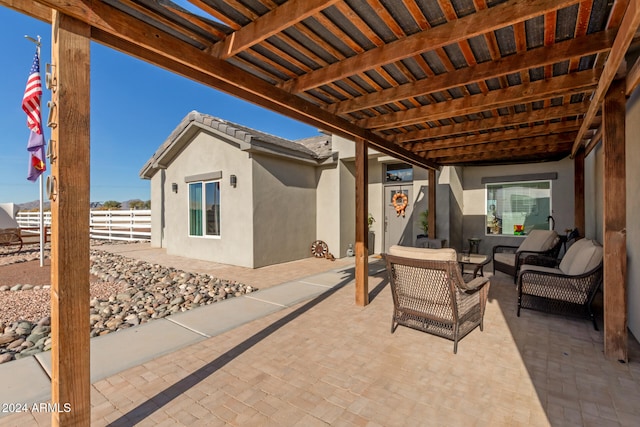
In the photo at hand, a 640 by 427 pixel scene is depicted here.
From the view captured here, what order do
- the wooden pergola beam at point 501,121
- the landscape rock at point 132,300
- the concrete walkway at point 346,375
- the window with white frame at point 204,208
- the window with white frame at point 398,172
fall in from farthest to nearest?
the window with white frame at point 398,172
the window with white frame at point 204,208
the wooden pergola beam at point 501,121
the landscape rock at point 132,300
the concrete walkway at point 346,375

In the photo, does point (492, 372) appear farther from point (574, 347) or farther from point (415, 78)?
point (415, 78)

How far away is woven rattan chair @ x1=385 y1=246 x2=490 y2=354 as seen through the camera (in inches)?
121

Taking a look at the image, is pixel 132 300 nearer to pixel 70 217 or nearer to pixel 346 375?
pixel 70 217

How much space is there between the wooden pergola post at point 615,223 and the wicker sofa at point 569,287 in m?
0.75

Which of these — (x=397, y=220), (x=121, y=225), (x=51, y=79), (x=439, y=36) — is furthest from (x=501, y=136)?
(x=121, y=225)

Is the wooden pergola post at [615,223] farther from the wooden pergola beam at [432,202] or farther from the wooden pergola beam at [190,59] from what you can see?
the wooden pergola beam at [432,202]

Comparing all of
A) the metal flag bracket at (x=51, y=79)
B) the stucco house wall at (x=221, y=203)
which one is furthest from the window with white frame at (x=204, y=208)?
the metal flag bracket at (x=51, y=79)

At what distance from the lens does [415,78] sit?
3391 millimetres

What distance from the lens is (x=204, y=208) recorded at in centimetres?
895

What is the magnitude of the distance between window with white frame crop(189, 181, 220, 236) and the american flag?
3766 mm

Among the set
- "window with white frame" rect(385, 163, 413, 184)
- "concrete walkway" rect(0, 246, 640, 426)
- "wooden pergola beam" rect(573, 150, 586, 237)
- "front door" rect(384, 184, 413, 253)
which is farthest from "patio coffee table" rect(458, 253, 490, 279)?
"window with white frame" rect(385, 163, 413, 184)

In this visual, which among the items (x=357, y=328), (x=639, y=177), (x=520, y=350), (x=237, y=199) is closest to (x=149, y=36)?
(x=357, y=328)

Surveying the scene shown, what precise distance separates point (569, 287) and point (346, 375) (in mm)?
3278

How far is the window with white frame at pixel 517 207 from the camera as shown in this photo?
816 cm
